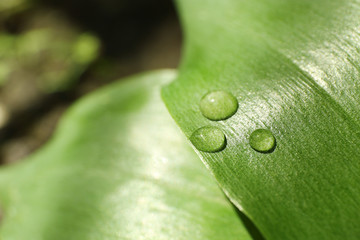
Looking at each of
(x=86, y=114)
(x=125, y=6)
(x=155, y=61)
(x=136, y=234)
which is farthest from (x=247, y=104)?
(x=125, y=6)

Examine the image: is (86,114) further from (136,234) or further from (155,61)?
(155,61)

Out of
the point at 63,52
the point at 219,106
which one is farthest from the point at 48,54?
the point at 219,106

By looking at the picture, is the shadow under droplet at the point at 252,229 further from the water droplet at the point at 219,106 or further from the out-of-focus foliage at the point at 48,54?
the out-of-focus foliage at the point at 48,54

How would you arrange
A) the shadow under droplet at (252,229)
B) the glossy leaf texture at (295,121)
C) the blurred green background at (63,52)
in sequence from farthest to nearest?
the blurred green background at (63,52), the shadow under droplet at (252,229), the glossy leaf texture at (295,121)

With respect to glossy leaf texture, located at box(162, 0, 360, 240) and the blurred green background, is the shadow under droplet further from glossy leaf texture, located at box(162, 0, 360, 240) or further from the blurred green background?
the blurred green background

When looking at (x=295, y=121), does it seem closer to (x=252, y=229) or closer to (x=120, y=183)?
(x=252, y=229)

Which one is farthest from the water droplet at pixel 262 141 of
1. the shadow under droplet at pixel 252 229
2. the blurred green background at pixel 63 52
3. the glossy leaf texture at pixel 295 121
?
the blurred green background at pixel 63 52
